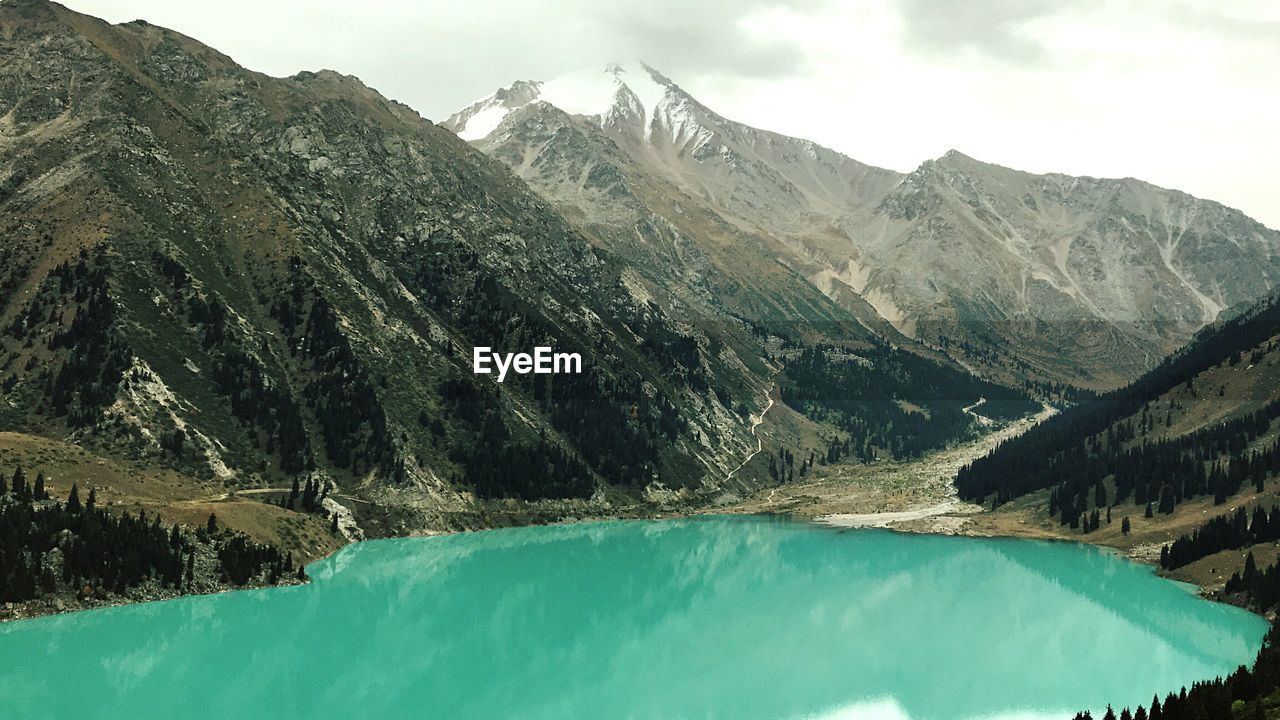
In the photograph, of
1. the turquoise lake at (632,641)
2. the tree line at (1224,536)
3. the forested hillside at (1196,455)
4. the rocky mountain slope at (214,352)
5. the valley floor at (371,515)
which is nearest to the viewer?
the turquoise lake at (632,641)

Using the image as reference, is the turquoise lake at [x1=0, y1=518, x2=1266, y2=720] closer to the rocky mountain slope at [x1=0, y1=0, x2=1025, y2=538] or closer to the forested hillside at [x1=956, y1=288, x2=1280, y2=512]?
the rocky mountain slope at [x1=0, y1=0, x2=1025, y2=538]

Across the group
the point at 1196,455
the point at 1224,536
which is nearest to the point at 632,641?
the point at 1224,536

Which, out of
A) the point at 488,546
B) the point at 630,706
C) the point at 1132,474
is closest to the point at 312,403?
the point at 488,546

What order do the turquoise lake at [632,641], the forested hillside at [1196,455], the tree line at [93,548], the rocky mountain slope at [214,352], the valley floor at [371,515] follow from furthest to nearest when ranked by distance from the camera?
the forested hillside at [1196,455], the rocky mountain slope at [214,352], the valley floor at [371,515], the tree line at [93,548], the turquoise lake at [632,641]

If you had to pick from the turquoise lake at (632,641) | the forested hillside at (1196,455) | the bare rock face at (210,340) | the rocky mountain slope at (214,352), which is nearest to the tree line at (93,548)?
the turquoise lake at (632,641)

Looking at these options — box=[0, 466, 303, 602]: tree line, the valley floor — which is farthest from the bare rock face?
box=[0, 466, 303, 602]: tree line

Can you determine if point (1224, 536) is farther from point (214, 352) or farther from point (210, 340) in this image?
point (210, 340)

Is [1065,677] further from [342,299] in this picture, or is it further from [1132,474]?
[342,299]

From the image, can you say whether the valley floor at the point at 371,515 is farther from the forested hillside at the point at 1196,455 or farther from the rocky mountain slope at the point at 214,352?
the forested hillside at the point at 1196,455
